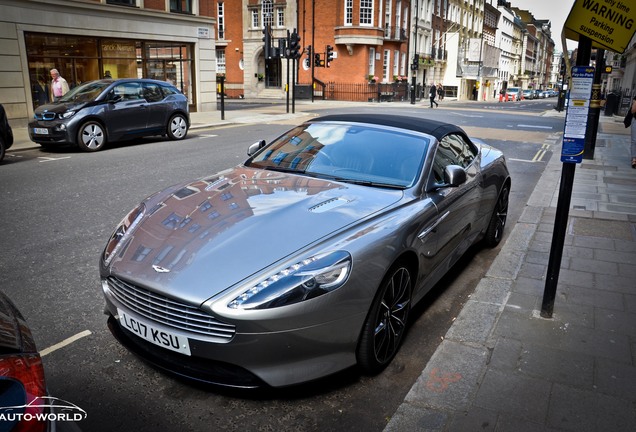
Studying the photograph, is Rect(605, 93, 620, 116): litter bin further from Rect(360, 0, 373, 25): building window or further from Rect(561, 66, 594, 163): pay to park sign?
Rect(561, 66, 594, 163): pay to park sign

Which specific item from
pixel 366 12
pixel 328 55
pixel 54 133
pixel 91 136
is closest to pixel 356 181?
pixel 91 136

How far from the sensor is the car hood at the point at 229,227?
2.75 m

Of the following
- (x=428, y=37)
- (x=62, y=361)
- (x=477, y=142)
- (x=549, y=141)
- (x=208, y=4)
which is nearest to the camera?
(x=62, y=361)

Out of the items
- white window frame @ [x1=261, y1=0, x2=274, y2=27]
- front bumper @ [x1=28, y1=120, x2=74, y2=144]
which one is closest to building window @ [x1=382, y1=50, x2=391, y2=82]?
white window frame @ [x1=261, y1=0, x2=274, y2=27]

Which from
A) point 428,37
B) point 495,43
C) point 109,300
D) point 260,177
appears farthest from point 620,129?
point 495,43

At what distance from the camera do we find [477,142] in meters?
6.45

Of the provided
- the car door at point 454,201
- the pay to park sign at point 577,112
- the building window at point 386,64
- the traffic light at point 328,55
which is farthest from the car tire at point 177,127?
the building window at point 386,64

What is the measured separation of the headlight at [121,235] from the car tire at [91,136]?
945cm

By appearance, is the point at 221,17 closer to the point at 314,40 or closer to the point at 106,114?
the point at 314,40

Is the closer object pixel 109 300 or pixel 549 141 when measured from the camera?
pixel 109 300

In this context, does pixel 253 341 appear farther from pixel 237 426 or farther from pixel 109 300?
pixel 109 300

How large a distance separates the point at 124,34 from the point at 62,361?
20.5 metres

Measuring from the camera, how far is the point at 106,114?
498 inches

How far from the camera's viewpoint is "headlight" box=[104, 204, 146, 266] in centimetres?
322
